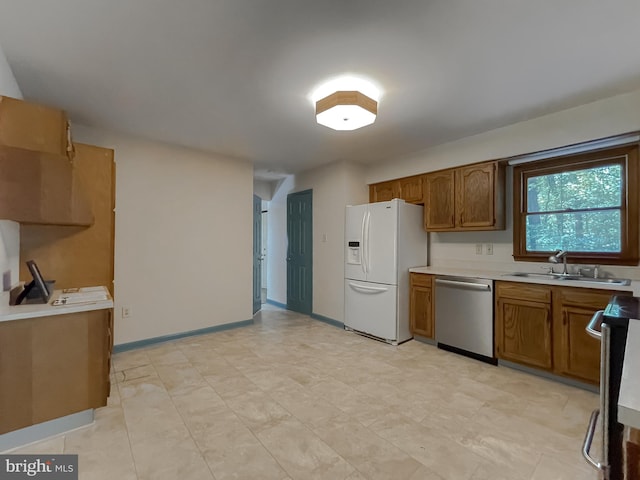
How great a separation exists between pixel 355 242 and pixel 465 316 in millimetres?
1557

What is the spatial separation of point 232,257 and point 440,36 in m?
3.43

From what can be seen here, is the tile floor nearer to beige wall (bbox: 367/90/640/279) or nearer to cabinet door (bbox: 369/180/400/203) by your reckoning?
beige wall (bbox: 367/90/640/279)

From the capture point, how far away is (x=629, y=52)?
1.91 meters

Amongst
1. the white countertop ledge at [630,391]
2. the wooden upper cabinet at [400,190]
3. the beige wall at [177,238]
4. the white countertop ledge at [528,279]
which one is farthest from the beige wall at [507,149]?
the white countertop ledge at [630,391]

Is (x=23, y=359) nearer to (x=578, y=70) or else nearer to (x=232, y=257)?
(x=232, y=257)

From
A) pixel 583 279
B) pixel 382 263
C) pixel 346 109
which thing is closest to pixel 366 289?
pixel 382 263

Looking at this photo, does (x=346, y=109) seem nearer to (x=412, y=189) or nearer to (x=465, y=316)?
(x=412, y=189)

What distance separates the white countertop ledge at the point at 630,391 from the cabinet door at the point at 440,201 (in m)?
2.82

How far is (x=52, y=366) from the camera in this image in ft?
6.11

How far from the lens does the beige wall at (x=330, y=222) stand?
439 cm

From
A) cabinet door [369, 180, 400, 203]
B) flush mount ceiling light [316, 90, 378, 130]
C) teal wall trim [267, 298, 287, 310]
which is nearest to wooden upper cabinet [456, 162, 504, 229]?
cabinet door [369, 180, 400, 203]

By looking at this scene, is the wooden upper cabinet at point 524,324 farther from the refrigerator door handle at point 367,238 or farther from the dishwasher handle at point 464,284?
the refrigerator door handle at point 367,238

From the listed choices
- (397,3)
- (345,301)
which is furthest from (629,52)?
(345,301)

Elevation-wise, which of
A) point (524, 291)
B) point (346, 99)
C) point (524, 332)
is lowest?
point (524, 332)
